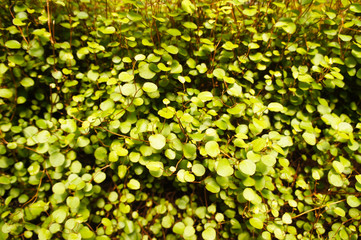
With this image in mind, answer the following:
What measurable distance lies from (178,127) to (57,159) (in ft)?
2.19

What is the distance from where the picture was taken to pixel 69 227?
37.2 inches

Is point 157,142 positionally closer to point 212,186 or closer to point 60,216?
point 212,186

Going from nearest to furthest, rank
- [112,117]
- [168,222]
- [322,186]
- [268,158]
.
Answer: [268,158] < [112,117] < [168,222] < [322,186]

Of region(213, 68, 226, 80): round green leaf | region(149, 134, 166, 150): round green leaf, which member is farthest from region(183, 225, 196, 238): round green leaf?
region(213, 68, 226, 80): round green leaf

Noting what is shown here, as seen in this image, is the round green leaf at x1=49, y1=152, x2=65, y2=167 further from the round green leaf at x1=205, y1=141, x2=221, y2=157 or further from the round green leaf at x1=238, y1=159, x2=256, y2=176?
the round green leaf at x1=238, y1=159, x2=256, y2=176

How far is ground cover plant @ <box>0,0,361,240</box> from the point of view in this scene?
100 cm

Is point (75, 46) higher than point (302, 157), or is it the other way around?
point (75, 46)

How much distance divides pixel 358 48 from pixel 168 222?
1484 millimetres

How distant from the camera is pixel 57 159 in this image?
1024 mm

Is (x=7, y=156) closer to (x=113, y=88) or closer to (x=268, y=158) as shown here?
(x=113, y=88)

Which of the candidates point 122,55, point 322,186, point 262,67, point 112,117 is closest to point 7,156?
point 112,117

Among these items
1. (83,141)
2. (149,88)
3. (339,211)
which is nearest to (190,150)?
(149,88)

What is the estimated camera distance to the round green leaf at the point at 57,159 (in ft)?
3.34

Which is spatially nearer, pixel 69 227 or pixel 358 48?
pixel 69 227
